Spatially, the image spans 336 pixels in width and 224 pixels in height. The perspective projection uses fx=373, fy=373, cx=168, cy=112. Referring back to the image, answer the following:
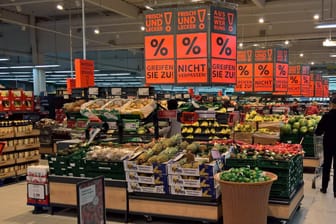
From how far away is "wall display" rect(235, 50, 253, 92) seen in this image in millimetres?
11281

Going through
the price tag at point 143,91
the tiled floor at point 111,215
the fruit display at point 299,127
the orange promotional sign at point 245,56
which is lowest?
the tiled floor at point 111,215

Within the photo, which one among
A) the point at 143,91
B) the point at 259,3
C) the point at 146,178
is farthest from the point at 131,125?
the point at 259,3

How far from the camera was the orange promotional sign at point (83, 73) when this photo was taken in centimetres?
1173

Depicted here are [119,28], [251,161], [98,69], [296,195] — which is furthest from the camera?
[98,69]

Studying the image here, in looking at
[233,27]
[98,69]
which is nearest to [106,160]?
[233,27]

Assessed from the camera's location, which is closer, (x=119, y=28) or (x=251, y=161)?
(x=251, y=161)

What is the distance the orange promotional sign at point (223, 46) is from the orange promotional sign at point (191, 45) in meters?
0.15

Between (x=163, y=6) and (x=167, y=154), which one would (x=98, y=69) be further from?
(x=167, y=154)

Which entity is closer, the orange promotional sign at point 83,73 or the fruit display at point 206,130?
the fruit display at point 206,130

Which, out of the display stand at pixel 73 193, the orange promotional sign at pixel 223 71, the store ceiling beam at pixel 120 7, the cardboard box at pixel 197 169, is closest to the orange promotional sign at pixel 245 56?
the orange promotional sign at pixel 223 71

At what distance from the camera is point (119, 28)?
57.0 ft

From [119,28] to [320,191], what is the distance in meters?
12.6

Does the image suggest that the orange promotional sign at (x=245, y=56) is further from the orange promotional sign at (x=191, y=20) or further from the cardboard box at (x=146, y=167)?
the cardboard box at (x=146, y=167)

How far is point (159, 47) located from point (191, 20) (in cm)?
78
